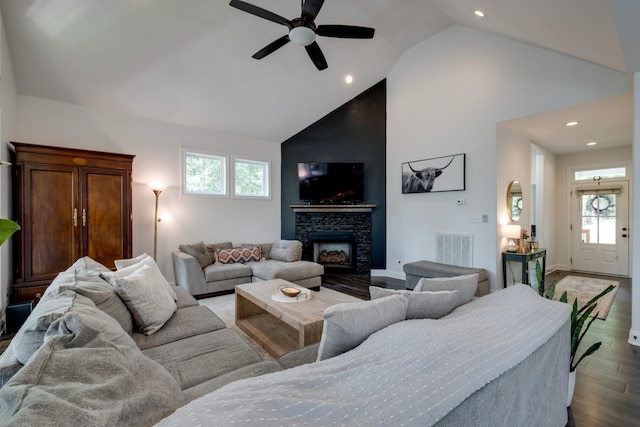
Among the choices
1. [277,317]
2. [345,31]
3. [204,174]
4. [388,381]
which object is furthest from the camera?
[204,174]

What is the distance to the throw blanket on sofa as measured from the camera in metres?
0.68

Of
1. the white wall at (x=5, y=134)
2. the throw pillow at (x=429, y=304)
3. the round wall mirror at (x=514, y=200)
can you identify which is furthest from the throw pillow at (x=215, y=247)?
the round wall mirror at (x=514, y=200)

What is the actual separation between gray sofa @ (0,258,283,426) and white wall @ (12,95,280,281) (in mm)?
3269

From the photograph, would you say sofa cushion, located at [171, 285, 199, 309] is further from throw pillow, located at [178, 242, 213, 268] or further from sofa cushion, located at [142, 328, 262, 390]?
throw pillow, located at [178, 242, 213, 268]

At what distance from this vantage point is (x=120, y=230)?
153 inches

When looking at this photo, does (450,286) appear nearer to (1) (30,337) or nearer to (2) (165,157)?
(1) (30,337)

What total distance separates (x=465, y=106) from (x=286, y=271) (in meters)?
3.86

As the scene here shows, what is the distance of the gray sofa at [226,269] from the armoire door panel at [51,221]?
1.32m

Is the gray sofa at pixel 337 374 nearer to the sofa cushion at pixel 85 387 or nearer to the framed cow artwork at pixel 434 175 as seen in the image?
the sofa cushion at pixel 85 387

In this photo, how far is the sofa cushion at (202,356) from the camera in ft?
4.87

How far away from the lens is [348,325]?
1114 mm

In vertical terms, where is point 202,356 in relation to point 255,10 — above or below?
below

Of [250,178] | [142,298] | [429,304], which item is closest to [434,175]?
[250,178]

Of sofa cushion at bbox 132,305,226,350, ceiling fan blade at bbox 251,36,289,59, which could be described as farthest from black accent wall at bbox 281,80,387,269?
sofa cushion at bbox 132,305,226,350
